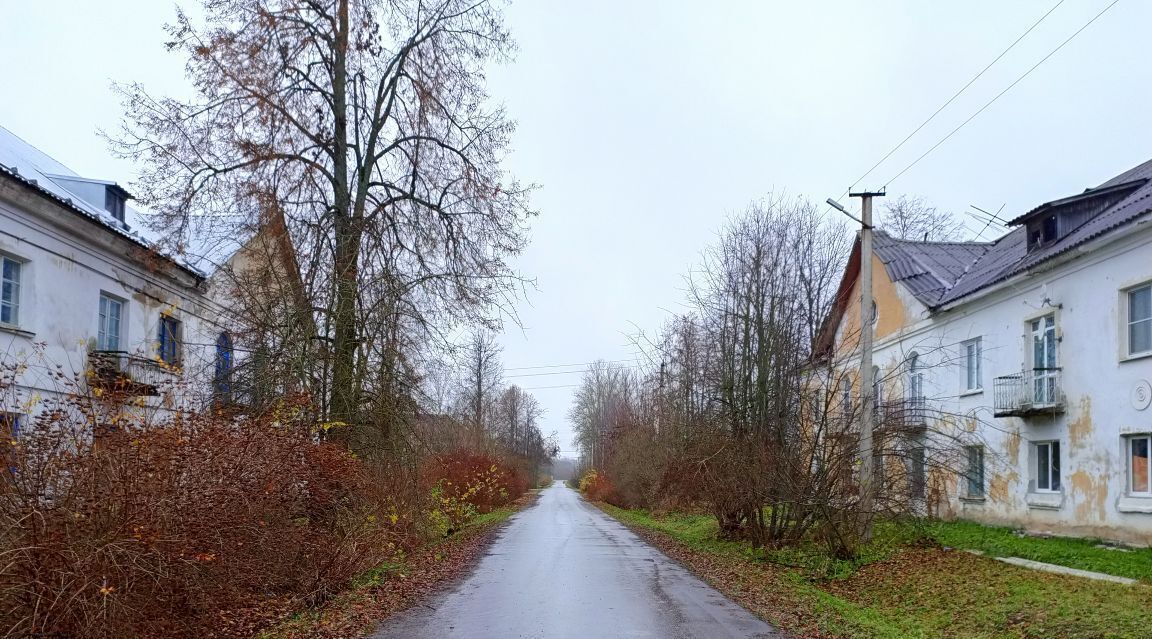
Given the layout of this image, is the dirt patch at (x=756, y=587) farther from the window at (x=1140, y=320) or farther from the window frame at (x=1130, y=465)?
the window at (x=1140, y=320)

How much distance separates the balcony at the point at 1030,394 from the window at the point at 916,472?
530 centimetres

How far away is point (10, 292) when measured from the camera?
15305 mm

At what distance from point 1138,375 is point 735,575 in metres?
9.14

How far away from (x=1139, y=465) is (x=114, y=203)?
23.3 m

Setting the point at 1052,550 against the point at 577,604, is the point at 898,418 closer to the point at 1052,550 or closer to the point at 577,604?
the point at 1052,550

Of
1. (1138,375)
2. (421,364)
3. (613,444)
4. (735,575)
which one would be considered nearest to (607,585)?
(735,575)

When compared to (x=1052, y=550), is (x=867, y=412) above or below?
above

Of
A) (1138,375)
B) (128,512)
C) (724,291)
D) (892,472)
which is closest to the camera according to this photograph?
(128,512)

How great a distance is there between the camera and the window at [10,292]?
15078 mm

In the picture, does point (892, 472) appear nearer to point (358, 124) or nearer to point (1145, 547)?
point (1145, 547)

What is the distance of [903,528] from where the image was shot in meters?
16.3

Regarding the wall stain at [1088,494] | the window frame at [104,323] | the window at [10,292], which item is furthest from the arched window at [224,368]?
the wall stain at [1088,494]

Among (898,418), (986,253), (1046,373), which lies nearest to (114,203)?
(898,418)

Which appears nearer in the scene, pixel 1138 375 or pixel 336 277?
pixel 336 277
